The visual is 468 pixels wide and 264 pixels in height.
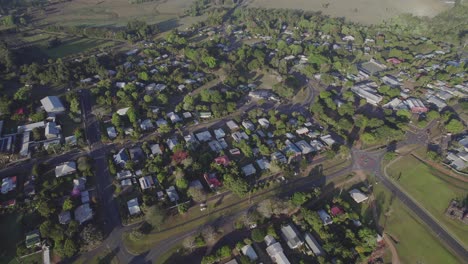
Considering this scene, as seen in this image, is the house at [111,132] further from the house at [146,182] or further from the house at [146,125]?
the house at [146,182]

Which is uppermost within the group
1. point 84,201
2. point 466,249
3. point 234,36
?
point 234,36

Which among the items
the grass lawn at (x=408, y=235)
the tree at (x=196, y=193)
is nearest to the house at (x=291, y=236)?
the tree at (x=196, y=193)

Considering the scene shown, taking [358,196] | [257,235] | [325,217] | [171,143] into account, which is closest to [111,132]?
[171,143]

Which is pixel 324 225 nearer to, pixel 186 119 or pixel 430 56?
pixel 186 119

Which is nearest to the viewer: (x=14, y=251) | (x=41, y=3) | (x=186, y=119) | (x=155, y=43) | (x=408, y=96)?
A: (x=14, y=251)

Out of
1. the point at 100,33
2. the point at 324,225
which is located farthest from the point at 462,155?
the point at 100,33

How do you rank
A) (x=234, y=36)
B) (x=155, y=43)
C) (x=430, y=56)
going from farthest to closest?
1. (x=234, y=36)
2. (x=155, y=43)
3. (x=430, y=56)
